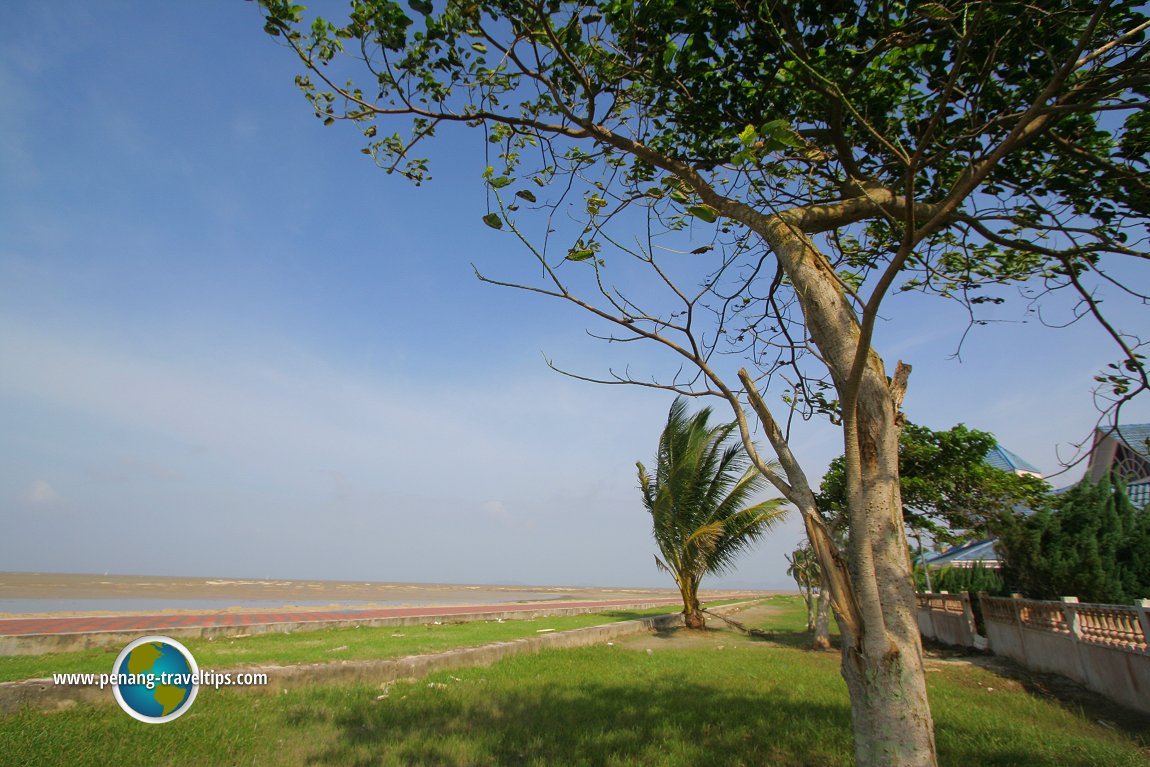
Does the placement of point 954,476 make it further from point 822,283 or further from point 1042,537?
point 822,283

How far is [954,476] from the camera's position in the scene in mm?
11055

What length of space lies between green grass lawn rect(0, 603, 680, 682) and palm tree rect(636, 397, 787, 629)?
3885 millimetres

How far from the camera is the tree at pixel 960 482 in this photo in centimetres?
1057

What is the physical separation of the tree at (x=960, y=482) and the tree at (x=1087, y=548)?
518mm

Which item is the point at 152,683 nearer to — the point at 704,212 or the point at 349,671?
the point at 349,671

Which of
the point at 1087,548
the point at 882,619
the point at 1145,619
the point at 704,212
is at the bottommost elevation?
the point at 1145,619

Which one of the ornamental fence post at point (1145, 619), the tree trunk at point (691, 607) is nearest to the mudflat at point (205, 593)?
the tree trunk at point (691, 607)

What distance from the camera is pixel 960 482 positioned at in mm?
11062

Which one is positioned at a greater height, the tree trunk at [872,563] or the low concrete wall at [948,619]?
the tree trunk at [872,563]

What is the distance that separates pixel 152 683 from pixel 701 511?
11.7m

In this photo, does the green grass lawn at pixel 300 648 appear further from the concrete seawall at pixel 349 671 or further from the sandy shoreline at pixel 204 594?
the sandy shoreline at pixel 204 594

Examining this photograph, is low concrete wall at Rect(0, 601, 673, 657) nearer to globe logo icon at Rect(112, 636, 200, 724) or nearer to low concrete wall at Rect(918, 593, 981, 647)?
globe logo icon at Rect(112, 636, 200, 724)

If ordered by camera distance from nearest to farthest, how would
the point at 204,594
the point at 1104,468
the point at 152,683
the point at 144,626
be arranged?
the point at 152,683
the point at 144,626
the point at 1104,468
the point at 204,594

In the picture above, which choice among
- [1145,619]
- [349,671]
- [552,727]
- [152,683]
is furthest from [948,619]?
[152,683]
